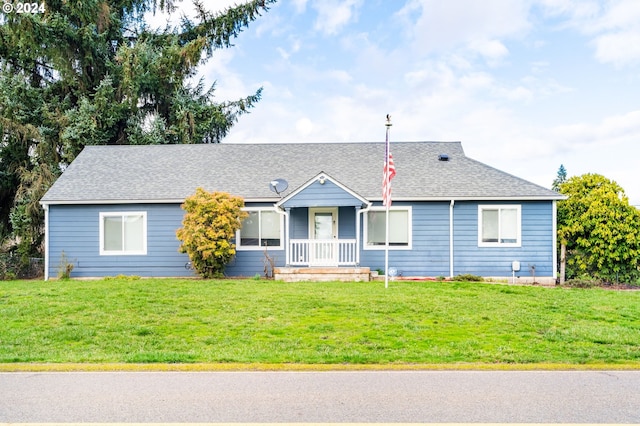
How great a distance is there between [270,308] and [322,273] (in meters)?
5.22

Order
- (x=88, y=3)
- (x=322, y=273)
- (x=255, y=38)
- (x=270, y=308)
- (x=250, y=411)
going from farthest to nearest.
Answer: (x=255, y=38) → (x=88, y=3) → (x=322, y=273) → (x=270, y=308) → (x=250, y=411)

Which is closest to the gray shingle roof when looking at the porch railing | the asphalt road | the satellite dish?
the satellite dish

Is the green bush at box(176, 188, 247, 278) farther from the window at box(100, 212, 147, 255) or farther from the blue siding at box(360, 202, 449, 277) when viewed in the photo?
the blue siding at box(360, 202, 449, 277)

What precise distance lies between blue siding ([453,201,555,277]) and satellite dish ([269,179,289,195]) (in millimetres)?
5961

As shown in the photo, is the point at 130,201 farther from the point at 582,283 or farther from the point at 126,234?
the point at 582,283

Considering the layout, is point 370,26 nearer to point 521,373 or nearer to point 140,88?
point 140,88

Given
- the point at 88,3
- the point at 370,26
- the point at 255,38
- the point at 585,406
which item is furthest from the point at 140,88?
the point at 585,406

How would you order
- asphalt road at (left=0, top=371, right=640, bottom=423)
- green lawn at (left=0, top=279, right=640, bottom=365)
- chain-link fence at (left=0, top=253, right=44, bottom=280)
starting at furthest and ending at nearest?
chain-link fence at (left=0, top=253, right=44, bottom=280) → green lawn at (left=0, top=279, right=640, bottom=365) → asphalt road at (left=0, top=371, right=640, bottom=423)

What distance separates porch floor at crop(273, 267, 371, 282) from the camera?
52.8 feet

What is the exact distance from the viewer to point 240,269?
18.1m
